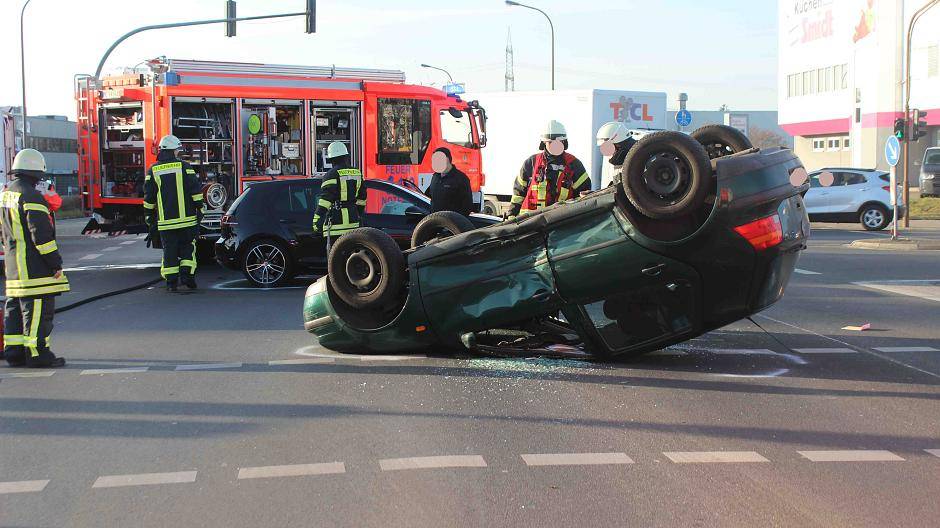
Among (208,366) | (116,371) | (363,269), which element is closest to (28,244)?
(116,371)

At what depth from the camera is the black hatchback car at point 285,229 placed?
47.7 ft

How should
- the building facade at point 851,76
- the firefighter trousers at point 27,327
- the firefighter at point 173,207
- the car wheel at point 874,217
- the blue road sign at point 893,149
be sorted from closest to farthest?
1. the firefighter trousers at point 27,327
2. the firefighter at point 173,207
3. the blue road sign at point 893,149
4. the car wheel at point 874,217
5. the building facade at point 851,76

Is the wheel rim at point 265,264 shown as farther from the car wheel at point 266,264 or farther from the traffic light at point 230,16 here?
the traffic light at point 230,16

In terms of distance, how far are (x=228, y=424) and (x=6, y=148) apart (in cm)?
1585

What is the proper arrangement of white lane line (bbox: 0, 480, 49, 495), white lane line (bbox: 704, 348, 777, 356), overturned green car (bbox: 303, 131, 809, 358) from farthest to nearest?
white lane line (bbox: 704, 348, 777, 356) < overturned green car (bbox: 303, 131, 809, 358) < white lane line (bbox: 0, 480, 49, 495)

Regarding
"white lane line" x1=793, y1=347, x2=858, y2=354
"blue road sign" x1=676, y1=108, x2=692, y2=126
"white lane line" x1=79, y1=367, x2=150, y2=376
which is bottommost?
"white lane line" x1=793, y1=347, x2=858, y2=354

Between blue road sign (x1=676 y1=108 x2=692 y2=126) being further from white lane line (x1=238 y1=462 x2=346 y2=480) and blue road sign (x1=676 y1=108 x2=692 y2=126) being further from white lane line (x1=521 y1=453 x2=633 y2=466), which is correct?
white lane line (x1=238 y1=462 x2=346 y2=480)

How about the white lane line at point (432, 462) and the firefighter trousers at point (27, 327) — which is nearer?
the white lane line at point (432, 462)

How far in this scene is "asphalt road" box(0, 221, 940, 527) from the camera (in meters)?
4.76

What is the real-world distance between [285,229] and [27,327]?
633cm

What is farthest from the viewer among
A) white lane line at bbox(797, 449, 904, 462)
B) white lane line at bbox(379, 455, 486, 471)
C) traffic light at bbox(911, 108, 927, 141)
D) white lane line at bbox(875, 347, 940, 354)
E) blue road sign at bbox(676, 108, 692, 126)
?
blue road sign at bbox(676, 108, 692, 126)

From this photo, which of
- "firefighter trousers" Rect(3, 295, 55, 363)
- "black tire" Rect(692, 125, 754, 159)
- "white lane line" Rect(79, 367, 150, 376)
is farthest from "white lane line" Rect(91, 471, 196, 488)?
"black tire" Rect(692, 125, 754, 159)

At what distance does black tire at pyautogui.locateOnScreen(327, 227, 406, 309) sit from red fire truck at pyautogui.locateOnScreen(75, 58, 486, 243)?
941 cm

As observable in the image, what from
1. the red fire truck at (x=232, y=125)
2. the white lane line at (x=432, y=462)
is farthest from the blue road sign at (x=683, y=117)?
the white lane line at (x=432, y=462)
